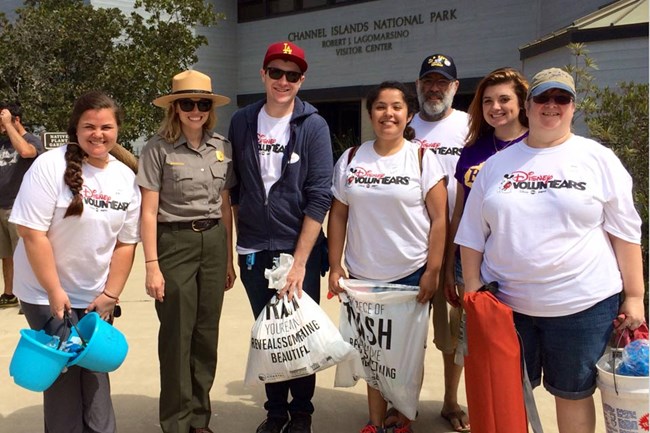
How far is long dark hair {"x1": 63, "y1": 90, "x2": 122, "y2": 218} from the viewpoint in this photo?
2814mm

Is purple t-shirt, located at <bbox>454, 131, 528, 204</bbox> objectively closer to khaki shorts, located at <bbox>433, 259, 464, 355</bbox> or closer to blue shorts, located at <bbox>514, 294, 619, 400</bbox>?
khaki shorts, located at <bbox>433, 259, 464, 355</bbox>

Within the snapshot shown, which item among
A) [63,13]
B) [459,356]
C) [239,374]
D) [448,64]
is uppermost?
[63,13]

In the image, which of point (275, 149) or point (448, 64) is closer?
point (275, 149)

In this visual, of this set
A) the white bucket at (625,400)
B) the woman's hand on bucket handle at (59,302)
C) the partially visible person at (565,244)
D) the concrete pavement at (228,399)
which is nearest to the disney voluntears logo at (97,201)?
the woman's hand on bucket handle at (59,302)

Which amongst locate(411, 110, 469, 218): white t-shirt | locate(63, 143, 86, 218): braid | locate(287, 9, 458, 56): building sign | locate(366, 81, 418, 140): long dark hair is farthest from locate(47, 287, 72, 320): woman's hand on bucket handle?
locate(287, 9, 458, 56): building sign

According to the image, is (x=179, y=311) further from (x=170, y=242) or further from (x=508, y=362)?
(x=508, y=362)

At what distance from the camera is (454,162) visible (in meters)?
3.65

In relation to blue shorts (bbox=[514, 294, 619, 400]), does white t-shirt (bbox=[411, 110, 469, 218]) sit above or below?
above

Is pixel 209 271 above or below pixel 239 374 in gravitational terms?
above

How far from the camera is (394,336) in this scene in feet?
11.0

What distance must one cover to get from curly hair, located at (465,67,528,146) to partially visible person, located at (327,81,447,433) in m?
0.29

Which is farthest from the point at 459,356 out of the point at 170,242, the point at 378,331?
the point at 170,242

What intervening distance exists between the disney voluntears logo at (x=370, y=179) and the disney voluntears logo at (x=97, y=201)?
4.01 feet

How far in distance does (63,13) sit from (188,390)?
400 inches
